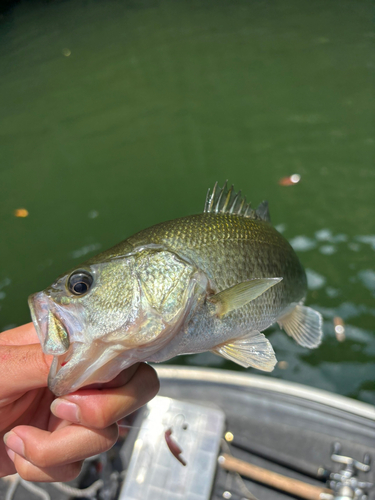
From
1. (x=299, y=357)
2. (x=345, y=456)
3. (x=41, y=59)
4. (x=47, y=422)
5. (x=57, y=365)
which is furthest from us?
(x=41, y=59)

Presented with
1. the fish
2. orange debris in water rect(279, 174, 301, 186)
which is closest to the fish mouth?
the fish

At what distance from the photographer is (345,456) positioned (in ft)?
7.57

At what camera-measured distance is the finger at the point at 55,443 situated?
1.28 metres

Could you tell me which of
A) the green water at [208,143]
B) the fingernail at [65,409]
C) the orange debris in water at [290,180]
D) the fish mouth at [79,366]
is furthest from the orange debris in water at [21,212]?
the fish mouth at [79,366]

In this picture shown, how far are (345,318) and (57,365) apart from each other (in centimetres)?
333

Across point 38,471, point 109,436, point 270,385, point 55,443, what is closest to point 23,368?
point 55,443

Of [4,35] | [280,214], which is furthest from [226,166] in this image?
[4,35]

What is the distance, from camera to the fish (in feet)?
3.54

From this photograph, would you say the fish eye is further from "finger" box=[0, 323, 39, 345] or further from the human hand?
"finger" box=[0, 323, 39, 345]

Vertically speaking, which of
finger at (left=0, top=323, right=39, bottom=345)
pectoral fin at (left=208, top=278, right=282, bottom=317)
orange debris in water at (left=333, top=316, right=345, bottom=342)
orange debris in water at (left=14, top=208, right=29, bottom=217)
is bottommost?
orange debris in water at (left=333, top=316, right=345, bottom=342)

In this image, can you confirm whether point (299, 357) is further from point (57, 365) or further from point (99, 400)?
point (57, 365)

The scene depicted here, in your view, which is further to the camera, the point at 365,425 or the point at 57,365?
the point at 365,425

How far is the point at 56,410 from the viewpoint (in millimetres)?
1219

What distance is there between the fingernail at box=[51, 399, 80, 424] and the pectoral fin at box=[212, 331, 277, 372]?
1.69 feet
